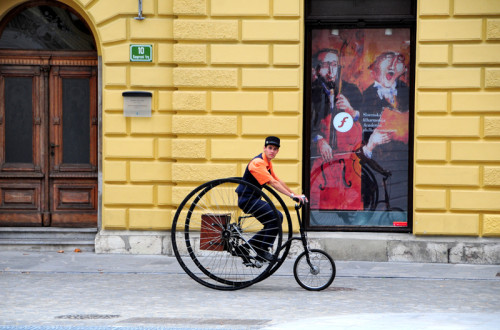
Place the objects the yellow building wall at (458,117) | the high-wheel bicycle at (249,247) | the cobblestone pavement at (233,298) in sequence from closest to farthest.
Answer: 1. the cobblestone pavement at (233,298)
2. the high-wheel bicycle at (249,247)
3. the yellow building wall at (458,117)

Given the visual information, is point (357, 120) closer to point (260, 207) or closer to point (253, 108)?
point (253, 108)

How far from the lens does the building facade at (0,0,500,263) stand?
A: 41.4 feet

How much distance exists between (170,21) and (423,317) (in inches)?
255

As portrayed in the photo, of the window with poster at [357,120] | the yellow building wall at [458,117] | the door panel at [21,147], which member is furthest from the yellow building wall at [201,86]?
the yellow building wall at [458,117]

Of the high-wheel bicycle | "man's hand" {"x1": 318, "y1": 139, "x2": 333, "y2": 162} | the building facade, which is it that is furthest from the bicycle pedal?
"man's hand" {"x1": 318, "y1": 139, "x2": 333, "y2": 162}

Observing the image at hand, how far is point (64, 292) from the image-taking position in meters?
9.94

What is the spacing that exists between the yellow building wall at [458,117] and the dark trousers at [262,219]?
334cm

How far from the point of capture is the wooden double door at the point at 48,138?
13.8 m

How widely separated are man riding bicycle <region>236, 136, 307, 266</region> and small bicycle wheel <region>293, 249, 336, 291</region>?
1.21ft

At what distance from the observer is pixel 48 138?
45.5 ft

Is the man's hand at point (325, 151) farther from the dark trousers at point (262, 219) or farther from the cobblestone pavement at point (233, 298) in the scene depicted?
the dark trousers at point (262, 219)

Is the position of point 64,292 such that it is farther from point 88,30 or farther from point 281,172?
point 88,30

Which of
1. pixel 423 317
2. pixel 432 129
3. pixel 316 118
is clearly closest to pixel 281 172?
pixel 316 118

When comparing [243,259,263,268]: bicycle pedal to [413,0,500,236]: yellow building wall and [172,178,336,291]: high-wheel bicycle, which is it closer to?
[172,178,336,291]: high-wheel bicycle
